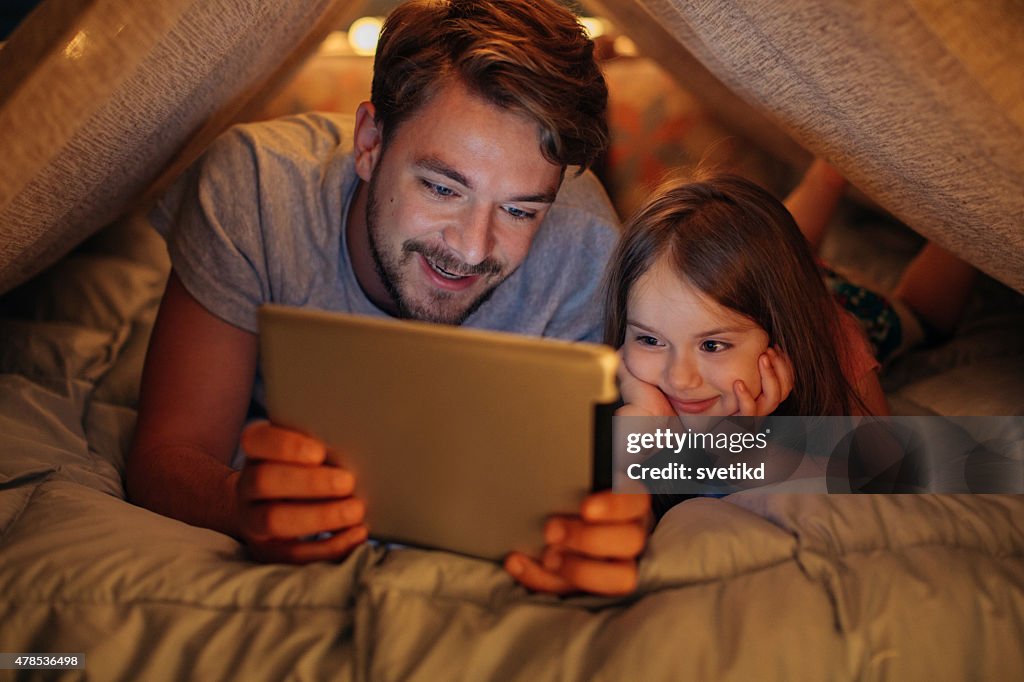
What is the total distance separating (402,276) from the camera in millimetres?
1055

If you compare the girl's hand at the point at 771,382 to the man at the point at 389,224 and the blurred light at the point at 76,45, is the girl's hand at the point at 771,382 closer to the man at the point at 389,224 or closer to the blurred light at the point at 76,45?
the man at the point at 389,224

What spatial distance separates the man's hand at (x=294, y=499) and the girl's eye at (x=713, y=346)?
1.50 ft

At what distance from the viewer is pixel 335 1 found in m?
1.18

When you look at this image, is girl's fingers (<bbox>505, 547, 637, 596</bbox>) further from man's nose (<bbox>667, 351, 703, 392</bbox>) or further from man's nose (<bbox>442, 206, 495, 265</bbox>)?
man's nose (<bbox>442, 206, 495, 265</bbox>)

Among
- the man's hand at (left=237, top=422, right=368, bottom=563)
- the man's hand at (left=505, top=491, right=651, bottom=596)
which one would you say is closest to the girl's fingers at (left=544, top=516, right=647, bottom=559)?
the man's hand at (left=505, top=491, right=651, bottom=596)

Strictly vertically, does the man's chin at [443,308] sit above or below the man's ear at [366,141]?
below

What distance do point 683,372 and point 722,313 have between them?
9cm

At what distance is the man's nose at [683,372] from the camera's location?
3.10ft

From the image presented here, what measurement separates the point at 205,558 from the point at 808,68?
30.5 inches

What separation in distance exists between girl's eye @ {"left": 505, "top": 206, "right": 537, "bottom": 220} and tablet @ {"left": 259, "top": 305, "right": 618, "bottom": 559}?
369 millimetres

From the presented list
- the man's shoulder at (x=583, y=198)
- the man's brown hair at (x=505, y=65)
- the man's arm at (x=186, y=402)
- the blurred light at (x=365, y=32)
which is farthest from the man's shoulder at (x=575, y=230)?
the blurred light at (x=365, y=32)

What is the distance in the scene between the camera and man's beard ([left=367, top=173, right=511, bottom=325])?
3.31 feet

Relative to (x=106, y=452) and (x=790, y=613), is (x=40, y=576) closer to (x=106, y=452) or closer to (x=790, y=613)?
(x=106, y=452)

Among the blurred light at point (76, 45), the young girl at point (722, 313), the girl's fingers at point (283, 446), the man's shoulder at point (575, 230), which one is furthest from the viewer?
the man's shoulder at point (575, 230)
